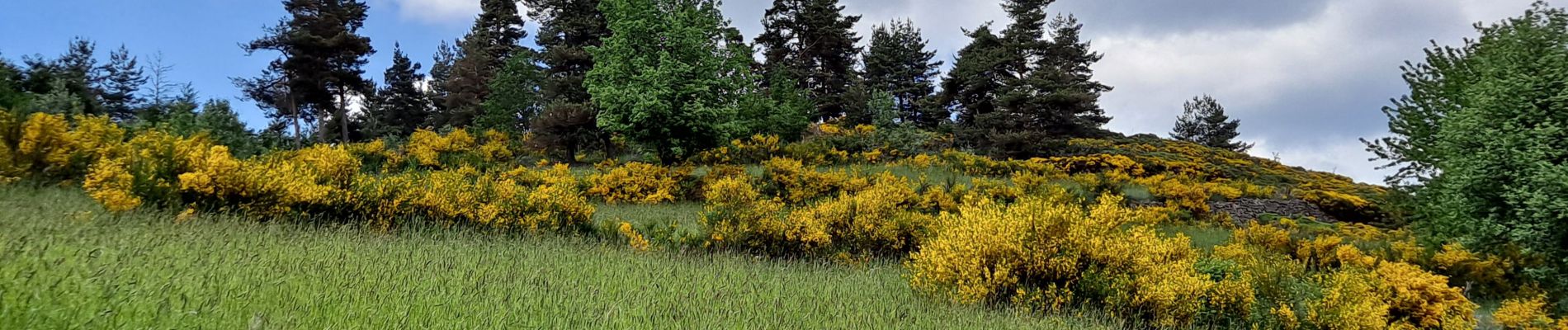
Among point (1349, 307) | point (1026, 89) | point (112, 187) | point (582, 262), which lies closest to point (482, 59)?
point (1026, 89)

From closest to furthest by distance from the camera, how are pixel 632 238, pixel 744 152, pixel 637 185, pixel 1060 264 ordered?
1. pixel 1060 264
2. pixel 632 238
3. pixel 637 185
4. pixel 744 152

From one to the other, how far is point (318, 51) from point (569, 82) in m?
17.8

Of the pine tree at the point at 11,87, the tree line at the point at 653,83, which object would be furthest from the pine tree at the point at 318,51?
the pine tree at the point at 11,87

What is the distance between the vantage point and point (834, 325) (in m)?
4.18

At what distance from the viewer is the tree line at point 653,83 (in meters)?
18.0

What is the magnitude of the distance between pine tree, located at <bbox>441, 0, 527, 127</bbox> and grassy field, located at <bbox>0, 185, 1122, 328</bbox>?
33681 millimetres

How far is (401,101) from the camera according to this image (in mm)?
48469

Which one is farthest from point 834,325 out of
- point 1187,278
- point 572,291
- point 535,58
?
point 535,58

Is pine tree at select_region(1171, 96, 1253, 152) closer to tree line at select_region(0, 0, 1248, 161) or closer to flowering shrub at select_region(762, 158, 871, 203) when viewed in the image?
tree line at select_region(0, 0, 1248, 161)

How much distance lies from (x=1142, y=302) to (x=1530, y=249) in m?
6.83

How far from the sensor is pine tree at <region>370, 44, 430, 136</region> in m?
47.5

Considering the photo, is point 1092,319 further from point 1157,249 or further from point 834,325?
point 834,325

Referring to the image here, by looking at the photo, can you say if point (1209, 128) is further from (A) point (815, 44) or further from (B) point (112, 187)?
(B) point (112, 187)

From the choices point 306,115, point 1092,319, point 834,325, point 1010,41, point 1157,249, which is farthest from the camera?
point 306,115
